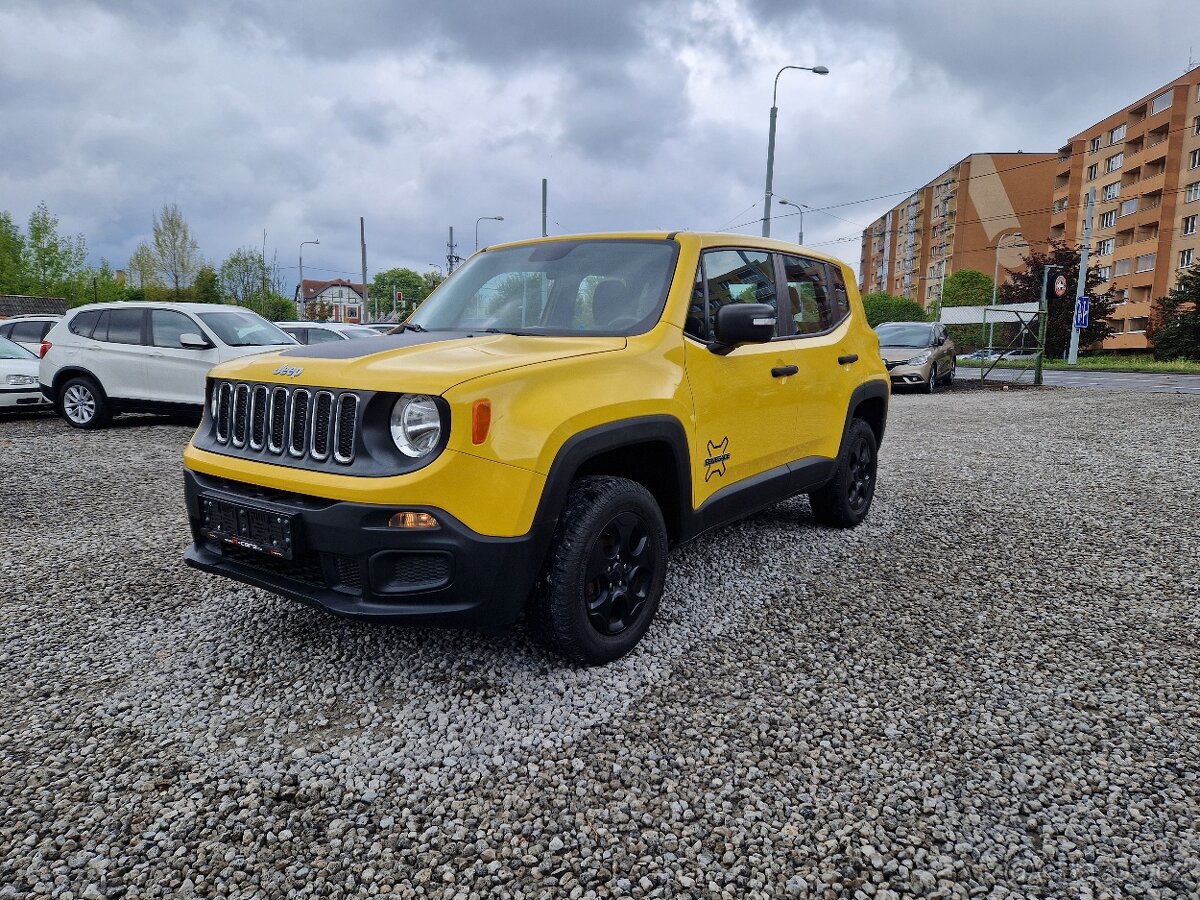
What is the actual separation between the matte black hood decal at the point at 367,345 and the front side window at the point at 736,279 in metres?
1.15

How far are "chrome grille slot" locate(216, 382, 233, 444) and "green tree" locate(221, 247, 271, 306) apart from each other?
46.3 meters

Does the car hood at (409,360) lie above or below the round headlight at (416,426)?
above

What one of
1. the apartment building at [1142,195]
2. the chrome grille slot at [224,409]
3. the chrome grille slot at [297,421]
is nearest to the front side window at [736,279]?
the chrome grille slot at [297,421]

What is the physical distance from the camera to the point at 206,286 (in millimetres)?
44062

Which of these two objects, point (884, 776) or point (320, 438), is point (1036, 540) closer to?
point (884, 776)

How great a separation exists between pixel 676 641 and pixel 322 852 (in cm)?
178

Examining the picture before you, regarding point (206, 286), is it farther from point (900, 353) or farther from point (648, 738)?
point (648, 738)

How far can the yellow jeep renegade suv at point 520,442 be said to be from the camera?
8.78 feet

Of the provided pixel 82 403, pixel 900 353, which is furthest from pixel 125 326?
pixel 900 353

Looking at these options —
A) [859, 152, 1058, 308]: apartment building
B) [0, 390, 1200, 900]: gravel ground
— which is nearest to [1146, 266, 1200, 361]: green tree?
[0, 390, 1200, 900]: gravel ground

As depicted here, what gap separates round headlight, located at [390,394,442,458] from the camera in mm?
2680

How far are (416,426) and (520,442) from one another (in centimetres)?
35

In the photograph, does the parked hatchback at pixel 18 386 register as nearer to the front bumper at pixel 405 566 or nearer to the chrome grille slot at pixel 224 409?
the chrome grille slot at pixel 224 409

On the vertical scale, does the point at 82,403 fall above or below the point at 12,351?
below
